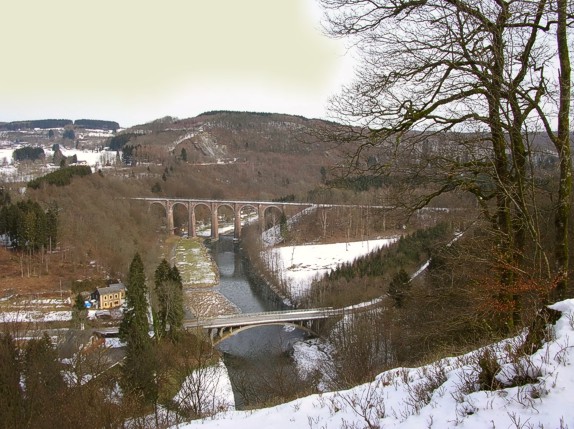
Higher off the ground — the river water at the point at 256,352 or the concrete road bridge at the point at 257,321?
the concrete road bridge at the point at 257,321

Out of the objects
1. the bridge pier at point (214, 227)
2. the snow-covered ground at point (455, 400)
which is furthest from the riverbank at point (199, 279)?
the snow-covered ground at point (455, 400)

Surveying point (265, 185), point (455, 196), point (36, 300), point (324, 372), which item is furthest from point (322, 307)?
point (265, 185)

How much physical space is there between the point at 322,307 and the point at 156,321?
10248 mm

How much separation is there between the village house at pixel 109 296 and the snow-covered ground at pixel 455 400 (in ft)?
88.7

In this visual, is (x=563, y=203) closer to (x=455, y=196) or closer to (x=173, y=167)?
(x=455, y=196)

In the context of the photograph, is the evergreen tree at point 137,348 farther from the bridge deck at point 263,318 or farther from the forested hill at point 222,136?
the forested hill at point 222,136

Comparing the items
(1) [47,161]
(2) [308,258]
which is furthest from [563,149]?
(1) [47,161]

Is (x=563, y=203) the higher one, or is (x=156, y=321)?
(x=563, y=203)

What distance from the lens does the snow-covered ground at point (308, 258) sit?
3626 cm

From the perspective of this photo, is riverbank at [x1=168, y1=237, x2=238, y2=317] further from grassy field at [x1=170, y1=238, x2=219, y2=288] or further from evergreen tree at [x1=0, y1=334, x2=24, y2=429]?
evergreen tree at [x1=0, y1=334, x2=24, y2=429]

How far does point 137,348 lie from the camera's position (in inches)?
665

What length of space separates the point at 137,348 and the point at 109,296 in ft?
47.1

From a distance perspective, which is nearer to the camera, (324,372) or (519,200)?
(519,200)

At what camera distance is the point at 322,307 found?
27453 mm
